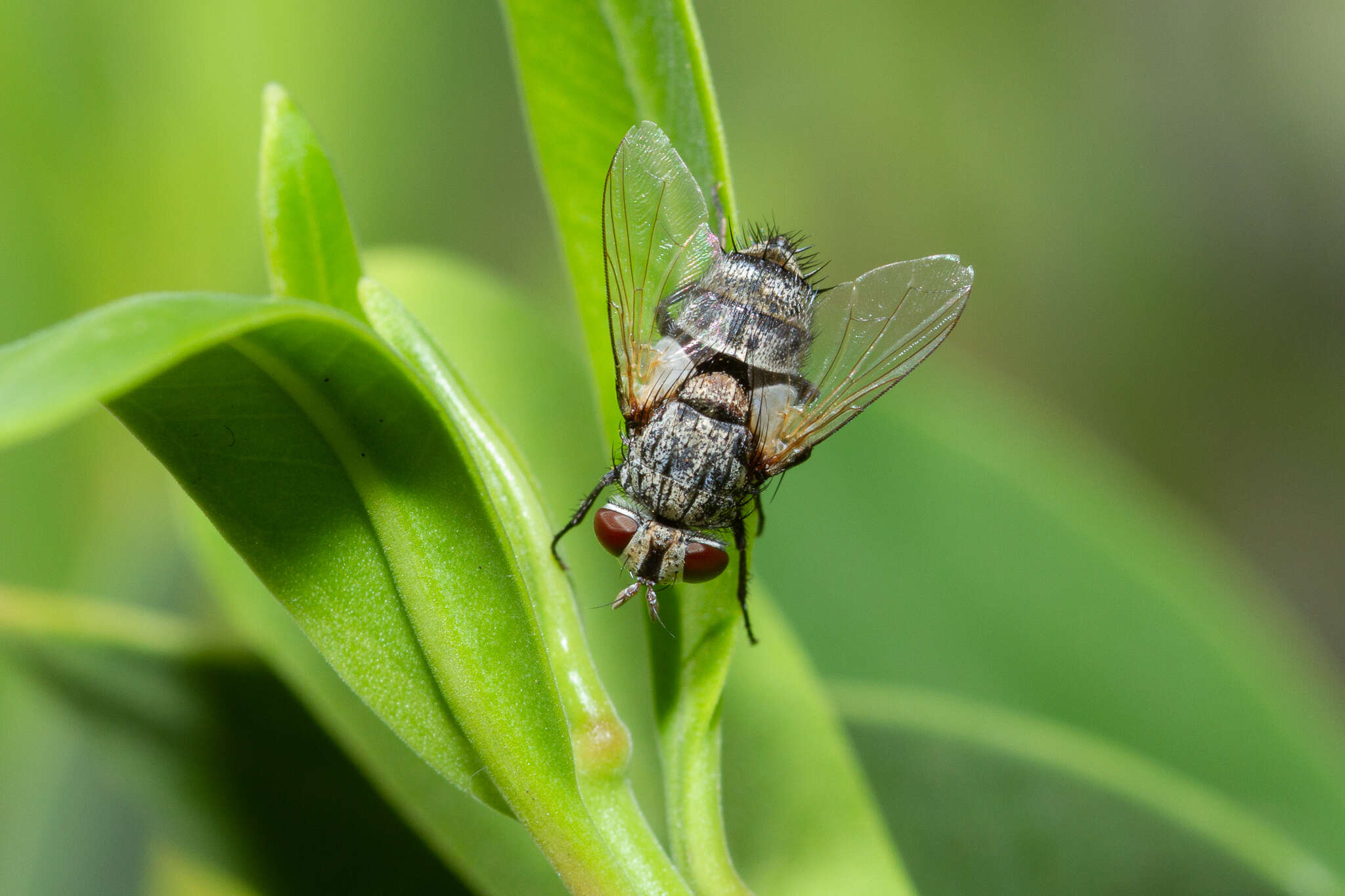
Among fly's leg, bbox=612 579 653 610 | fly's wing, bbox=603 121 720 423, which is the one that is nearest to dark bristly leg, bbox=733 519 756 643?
fly's leg, bbox=612 579 653 610

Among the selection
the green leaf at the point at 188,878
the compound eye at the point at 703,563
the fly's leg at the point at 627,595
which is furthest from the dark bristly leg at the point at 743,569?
the green leaf at the point at 188,878

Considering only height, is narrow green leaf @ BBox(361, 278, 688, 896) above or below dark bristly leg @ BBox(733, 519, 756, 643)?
above

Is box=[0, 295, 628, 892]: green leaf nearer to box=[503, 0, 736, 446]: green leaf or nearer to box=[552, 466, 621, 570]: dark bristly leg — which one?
box=[503, 0, 736, 446]: green leaf

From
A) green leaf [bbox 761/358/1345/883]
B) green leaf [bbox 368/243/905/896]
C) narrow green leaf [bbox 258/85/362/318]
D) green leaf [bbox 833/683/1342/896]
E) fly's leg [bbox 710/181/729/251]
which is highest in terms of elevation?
narrow green leaf [bbox 258/85/362/318]

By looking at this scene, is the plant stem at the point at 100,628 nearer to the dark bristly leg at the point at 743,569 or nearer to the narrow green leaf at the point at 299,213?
the narrow green leaf at the point at 299,213

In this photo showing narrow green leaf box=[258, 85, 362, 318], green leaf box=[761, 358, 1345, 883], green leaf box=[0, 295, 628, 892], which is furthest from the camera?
green leaf box=[761, 358, 1345, 883]

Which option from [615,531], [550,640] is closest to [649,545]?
[615,531]

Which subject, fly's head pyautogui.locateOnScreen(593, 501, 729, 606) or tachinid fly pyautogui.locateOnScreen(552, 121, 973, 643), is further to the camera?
tachinid fly pyautogui.locateOnScreen(552, 121, 973, 643)
